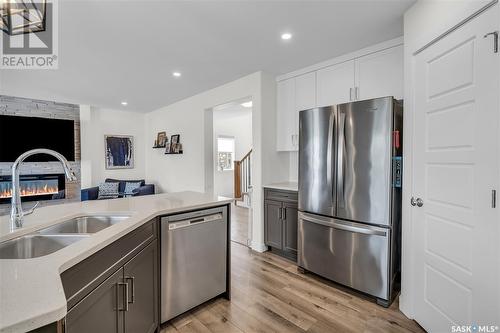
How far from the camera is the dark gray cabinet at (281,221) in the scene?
307 centimetres

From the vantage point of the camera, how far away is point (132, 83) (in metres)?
3.96

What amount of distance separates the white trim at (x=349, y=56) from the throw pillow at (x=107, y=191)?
434 centimetres

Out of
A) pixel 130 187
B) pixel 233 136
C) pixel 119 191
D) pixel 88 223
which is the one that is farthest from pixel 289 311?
pixel 233 136

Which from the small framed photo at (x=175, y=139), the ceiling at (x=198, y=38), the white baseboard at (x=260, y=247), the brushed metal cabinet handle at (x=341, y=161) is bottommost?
the white baseboard at (x=260, y=247)

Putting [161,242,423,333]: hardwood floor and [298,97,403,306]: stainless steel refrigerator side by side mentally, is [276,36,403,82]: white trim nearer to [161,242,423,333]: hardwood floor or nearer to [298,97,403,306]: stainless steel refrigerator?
[298,97,403,306]: stainless steel refrigerator

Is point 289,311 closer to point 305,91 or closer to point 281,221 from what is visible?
point 281,221

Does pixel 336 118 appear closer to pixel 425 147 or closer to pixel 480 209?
pixel 425 147

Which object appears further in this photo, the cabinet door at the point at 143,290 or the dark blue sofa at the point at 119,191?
the dark blue sofa at the point at 119,191

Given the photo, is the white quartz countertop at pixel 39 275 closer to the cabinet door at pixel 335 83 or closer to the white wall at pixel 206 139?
the white wall at pixel 206 139

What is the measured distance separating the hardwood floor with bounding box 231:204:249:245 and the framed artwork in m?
3.03

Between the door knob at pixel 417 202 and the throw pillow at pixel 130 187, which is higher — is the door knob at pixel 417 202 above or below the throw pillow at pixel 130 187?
above

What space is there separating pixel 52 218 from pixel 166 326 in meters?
1.17

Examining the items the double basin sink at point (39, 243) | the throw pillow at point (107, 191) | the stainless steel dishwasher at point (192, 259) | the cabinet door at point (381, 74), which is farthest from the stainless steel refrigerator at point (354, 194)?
the throw pillow at point (107, 191)

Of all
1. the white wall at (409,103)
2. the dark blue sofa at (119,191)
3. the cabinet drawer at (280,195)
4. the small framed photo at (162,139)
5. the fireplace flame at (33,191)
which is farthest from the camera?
the small framed photo at (162,139)
